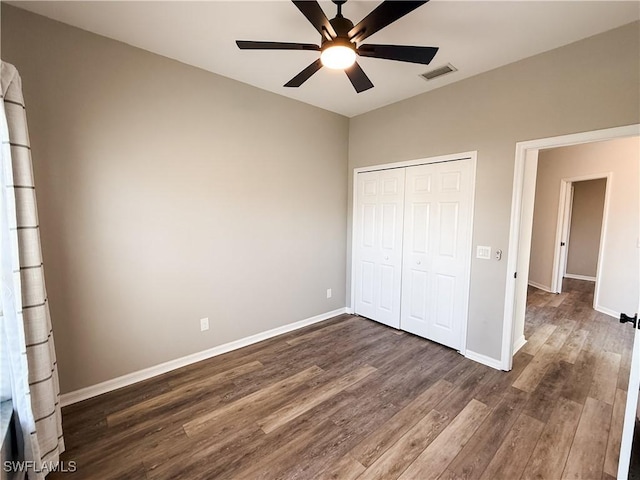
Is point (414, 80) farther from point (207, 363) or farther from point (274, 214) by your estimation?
point (207, 363)

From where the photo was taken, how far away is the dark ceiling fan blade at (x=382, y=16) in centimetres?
132

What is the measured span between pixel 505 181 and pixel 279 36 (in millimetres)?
2363

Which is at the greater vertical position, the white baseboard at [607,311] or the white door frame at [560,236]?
the white door frame at [560,236]

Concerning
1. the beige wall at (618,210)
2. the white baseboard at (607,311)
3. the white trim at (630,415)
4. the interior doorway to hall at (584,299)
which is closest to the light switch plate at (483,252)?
the interior doorway to hall at (584,299)

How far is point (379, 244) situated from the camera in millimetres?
3760

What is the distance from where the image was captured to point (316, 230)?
12.3 ft

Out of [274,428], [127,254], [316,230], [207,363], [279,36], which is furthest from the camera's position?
[316,230]

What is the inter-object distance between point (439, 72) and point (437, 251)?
183 centimetres

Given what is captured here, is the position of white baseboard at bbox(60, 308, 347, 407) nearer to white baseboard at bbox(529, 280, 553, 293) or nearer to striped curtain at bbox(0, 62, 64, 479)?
striped curtain at bbox(0, 62, 64, 479)

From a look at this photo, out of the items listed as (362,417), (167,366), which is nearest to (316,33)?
(362,417)

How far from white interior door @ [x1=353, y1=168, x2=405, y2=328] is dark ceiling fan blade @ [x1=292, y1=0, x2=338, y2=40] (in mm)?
2090

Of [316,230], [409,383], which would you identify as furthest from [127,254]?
[409,383]

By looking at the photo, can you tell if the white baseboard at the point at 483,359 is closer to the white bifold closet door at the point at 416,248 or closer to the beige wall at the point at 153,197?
the white bifold closet door at the point at 416,248

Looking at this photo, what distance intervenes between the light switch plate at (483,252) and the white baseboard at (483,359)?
1.01 m
